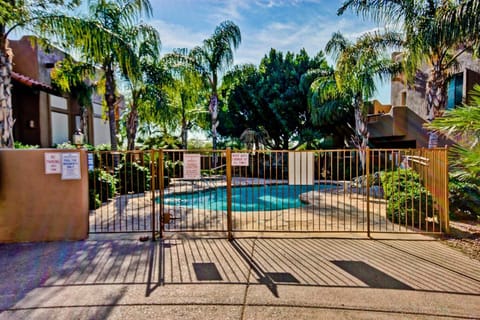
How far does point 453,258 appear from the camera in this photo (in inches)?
185

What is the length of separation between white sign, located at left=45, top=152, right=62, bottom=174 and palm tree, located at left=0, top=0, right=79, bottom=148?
2.67 meters

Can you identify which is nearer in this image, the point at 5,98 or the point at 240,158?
the point at 240,158

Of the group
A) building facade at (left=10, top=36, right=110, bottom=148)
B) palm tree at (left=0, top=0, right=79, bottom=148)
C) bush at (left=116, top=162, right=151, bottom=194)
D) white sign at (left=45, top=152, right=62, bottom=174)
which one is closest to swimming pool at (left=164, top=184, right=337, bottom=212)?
bush at (left=116, top=162, right=151, bottom=194)

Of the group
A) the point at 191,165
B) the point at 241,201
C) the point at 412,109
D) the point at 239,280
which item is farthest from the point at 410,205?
the point at 412,109

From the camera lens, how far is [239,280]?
13.0 feet

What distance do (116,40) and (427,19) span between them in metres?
9.27

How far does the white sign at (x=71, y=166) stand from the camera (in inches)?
221

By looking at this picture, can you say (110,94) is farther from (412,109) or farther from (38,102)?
(412,109)

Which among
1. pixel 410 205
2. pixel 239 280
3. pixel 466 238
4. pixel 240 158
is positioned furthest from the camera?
pixel 410 205

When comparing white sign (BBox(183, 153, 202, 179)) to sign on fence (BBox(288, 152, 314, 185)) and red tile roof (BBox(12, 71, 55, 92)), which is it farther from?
red tile roof (BBox(12, 71, 55, 92))

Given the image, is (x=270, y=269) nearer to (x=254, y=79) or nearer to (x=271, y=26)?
(x=271, y=26)

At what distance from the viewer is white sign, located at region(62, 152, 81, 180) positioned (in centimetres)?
562

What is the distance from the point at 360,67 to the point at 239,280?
37.8 ft

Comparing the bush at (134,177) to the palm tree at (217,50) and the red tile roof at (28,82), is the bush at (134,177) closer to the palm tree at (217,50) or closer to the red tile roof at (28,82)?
the red tile roof at (28,82)
